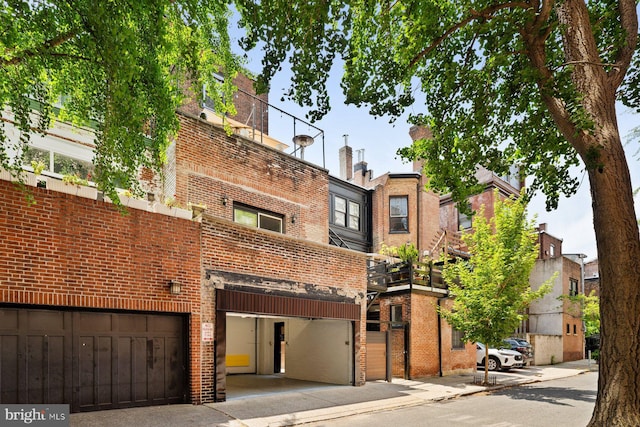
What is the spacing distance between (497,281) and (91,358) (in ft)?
46.3

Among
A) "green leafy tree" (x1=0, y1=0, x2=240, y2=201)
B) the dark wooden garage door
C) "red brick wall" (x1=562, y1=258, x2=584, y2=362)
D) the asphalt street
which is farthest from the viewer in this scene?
"red brick wall" (x1=562, y1=258, x2=584, y2=362)

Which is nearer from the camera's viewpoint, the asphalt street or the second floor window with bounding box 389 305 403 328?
the asphalt street

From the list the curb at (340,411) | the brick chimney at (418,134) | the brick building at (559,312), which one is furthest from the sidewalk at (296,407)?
the brick building at (559,312)

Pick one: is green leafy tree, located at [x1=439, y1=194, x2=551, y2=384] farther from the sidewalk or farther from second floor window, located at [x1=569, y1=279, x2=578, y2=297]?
second floor window, located at [x1=569, y1=279, x2=578, y2=297]

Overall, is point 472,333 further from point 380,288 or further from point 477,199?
point 477,199

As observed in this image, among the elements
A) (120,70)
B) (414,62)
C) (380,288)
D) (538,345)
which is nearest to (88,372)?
(120,70)

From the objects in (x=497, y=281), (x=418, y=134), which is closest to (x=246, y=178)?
(x=497, y=281)

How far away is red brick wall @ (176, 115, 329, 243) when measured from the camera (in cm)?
1422

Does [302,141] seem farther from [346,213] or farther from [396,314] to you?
[396,314]

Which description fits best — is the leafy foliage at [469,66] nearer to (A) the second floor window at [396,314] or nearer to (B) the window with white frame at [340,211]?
(A) the second floor window at [396,314]

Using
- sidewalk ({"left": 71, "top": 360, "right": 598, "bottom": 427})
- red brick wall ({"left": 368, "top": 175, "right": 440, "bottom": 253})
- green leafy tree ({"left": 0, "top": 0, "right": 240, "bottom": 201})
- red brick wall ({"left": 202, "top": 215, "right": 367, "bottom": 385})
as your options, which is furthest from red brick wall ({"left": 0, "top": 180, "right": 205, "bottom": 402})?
red brick wall ({"left": 368, "top": 175, "right": 440, "bottom": 253})

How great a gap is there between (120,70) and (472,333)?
608 inches

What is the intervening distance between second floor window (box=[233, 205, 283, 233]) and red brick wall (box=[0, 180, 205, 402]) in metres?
4.01

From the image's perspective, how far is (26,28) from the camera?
23.7 feet
